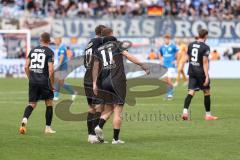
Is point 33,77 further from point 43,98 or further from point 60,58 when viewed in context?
point 60,58

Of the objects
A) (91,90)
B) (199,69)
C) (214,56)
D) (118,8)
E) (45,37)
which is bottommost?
(214,56)

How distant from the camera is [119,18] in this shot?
145ft

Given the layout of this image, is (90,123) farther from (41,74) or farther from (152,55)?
(152,55)

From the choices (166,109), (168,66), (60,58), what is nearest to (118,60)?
(166,109)

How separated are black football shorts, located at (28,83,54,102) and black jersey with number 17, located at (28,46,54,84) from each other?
9cm

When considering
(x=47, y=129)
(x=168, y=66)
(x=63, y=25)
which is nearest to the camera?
(x=47, y=129)

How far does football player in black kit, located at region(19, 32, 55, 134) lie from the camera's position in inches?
601

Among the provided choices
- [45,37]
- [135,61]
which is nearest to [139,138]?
[135,61]

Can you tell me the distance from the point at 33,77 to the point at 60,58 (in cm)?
934

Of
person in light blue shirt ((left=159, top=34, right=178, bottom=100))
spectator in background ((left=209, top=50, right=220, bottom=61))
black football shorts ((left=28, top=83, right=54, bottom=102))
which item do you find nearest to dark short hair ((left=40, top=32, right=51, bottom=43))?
black football shorts ((left=28, top=83, right=54, bottom=102))

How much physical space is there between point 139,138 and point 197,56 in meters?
4.65

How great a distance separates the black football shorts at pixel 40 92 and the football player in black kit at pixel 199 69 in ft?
14.3

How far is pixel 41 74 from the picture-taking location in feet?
50.6

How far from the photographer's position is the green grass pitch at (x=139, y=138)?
12062mm
